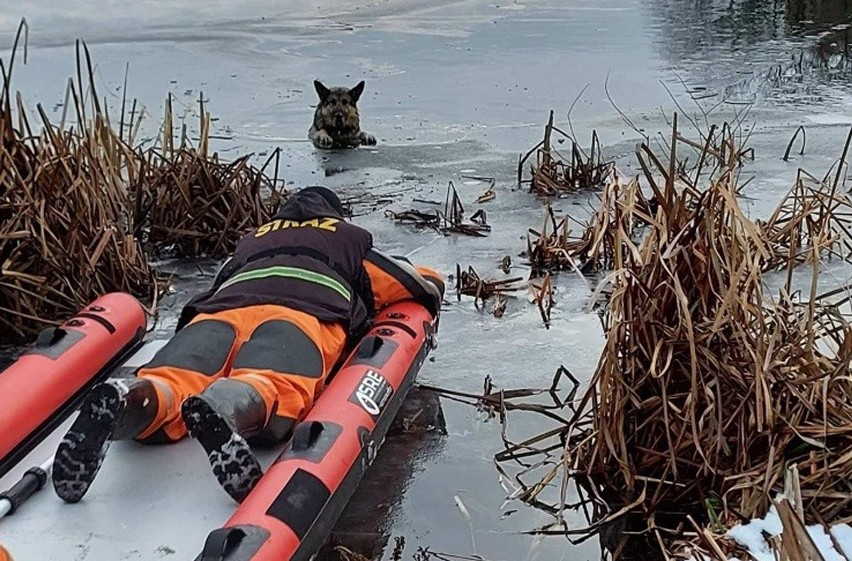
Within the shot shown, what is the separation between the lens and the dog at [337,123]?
8.39 metres

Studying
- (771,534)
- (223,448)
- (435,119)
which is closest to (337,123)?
(435,119)

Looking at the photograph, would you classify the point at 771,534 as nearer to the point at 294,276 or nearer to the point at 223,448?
the point at 223,448

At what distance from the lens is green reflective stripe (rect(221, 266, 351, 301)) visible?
13.5ft

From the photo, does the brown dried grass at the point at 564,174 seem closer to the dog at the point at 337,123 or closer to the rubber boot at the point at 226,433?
the dog at the point at 337,123

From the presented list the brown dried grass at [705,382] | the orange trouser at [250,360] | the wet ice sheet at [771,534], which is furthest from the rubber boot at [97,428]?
the wet ice sheet at [771,534]

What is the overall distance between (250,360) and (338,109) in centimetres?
496

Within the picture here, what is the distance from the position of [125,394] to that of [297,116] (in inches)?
252

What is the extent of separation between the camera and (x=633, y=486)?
332cm

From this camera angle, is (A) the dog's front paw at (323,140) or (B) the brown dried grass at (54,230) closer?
(B) the brown dried grass at (54,230)

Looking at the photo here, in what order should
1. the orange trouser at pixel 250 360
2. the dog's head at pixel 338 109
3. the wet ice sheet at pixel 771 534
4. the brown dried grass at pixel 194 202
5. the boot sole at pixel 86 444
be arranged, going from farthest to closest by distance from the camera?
the dog's head at pixel 338 109 → the brown dried grass at pixel 194 202 → the orange trouser at pixel 250 360 → the boot sole at pixel 86 444 → the wet ice sheet at pixel 771 534

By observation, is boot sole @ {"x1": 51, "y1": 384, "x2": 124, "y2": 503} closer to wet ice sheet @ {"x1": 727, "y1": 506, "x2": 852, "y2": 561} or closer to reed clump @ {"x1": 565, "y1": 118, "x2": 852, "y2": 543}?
reed clump @ {"x1": 565, "y1": 118, "x2": 852, "y2": 543}

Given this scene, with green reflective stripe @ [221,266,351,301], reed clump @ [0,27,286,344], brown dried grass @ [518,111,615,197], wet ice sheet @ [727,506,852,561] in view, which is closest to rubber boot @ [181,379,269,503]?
green reflective stripe @ [221,266,351,301]

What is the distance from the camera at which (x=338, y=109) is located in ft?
27.5

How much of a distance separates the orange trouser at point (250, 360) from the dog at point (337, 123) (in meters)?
4.55
